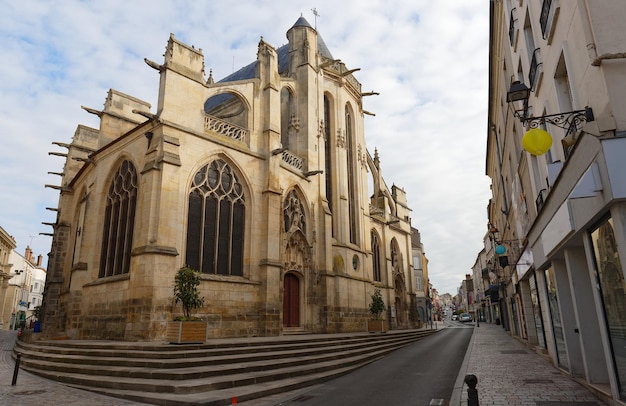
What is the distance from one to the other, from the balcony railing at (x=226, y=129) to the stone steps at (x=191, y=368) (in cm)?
848

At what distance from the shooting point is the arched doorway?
58.4 feet

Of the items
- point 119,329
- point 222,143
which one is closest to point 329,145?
point 222,143

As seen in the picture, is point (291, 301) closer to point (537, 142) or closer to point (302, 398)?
point (302, 398)

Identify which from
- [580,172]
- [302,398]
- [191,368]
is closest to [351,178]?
[191,368]

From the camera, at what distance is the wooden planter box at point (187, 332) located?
32.3ft

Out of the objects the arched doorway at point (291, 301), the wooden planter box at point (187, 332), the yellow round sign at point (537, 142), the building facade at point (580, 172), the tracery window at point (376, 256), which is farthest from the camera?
the tracery window at point (376, 256)

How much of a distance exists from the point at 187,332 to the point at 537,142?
868 centimetres

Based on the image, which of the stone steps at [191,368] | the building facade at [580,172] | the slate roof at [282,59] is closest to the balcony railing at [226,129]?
the stone steps at [191,368]

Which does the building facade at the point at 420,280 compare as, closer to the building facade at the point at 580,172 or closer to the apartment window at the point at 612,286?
the building facade at the point at 580,172

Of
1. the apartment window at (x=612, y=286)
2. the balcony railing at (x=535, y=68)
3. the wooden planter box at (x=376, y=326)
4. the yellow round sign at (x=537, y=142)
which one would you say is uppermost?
the balcony railing at (x=535, y=68)

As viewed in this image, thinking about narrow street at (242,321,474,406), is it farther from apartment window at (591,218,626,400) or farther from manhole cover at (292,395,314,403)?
apartment window at (591,218,626,400)

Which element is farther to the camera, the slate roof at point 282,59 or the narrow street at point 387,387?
the slate roof at point 282,59

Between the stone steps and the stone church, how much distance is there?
94.7 inches

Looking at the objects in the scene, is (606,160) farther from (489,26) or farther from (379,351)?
(489,26)
